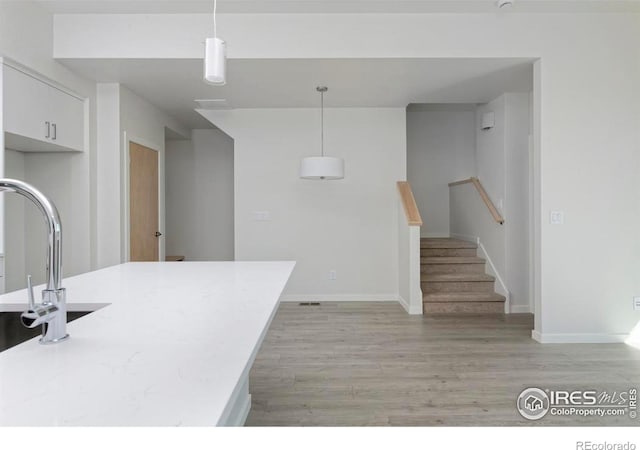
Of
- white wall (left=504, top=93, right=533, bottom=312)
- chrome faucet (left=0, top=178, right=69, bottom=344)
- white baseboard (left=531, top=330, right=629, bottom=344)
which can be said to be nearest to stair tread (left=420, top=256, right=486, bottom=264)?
white wall (left=504, top=93, right=533, bottom=312)

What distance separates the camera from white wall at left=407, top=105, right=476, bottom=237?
Result: 6207 millimetres

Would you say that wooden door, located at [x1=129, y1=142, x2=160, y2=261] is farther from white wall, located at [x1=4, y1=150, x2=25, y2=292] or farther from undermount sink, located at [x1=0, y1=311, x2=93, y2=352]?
undermount sink, located at [x1=0, y1=311, x2=93, y2=352]

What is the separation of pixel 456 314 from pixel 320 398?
2574 millimetres

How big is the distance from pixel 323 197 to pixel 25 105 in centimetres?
318

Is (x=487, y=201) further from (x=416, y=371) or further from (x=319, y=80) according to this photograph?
(x=416, y=371)

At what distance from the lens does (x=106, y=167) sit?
405 cm

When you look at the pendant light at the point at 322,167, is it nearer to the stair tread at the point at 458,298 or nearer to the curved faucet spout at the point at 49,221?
the stair tread at the point at 458,298

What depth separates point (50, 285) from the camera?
37.6 inches

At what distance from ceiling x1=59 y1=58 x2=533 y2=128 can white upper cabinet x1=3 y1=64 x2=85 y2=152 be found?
1.14 ft

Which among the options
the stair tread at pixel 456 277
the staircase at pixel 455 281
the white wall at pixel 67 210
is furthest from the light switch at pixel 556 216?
the white wall at pixel 67 210

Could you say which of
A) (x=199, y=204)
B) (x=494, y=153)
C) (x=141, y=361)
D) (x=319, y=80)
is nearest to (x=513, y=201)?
(x=494, y=153)

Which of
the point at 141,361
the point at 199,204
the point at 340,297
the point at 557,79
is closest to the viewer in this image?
the point at 141,361

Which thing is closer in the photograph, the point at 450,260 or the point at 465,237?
the point at 450,260

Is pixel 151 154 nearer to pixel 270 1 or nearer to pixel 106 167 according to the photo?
pixel 106 167
